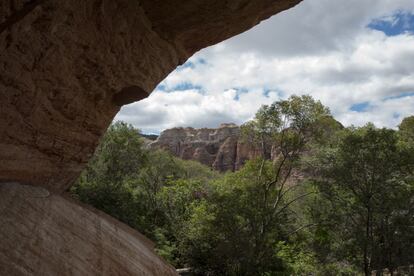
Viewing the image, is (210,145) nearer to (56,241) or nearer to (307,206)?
(307,206)

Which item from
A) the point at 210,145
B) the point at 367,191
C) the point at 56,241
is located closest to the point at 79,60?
the point at 56,241

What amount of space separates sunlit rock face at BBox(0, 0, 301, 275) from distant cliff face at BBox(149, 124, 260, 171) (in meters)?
72.6

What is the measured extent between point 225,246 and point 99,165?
428 inches

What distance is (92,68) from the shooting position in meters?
6.30

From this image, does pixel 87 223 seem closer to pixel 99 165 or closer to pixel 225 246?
pixel 225 246

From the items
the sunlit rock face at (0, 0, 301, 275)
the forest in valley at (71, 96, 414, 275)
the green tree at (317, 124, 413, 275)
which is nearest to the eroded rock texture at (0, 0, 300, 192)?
the sunlit rock face at (0, 0, 301, 275)

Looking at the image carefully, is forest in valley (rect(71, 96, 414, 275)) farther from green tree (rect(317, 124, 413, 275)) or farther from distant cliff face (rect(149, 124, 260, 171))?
distant cliff face (rect(149, 124, 260, 171))

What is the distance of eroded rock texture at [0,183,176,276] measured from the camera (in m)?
3.77

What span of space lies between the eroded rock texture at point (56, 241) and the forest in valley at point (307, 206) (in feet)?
48.8

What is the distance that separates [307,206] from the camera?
2398cm

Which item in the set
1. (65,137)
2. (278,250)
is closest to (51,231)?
(65,137)

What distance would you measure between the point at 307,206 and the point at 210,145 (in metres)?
72.8

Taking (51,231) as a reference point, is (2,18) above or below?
above

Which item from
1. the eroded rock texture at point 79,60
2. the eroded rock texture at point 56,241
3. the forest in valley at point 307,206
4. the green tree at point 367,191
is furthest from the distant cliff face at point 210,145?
the eroded rock texture at point 56,241
